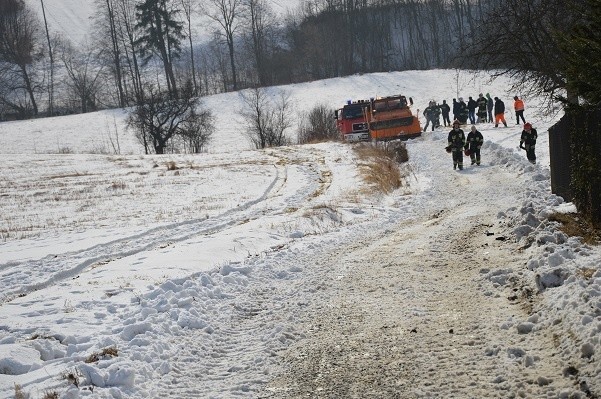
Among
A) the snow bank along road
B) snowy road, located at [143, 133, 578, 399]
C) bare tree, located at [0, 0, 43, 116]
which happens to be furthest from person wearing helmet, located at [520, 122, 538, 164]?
bare tree, located at [0, 0, 43, 116]

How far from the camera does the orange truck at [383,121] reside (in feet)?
104

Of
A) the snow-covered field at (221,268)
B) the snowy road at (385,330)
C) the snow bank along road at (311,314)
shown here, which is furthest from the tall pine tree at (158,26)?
the snowy road at (385,330)

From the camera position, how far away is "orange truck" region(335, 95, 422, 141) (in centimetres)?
3180

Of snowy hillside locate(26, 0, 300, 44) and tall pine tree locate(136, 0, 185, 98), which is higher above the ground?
snowy hillside locate(26, 0, 300, 44)

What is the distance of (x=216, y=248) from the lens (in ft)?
37.0

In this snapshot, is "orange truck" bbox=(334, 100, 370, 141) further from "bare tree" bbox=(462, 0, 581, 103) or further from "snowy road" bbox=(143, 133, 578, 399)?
"snowy road" bbox=(143, 133, 578, 399)

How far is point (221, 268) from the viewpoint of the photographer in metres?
9.55

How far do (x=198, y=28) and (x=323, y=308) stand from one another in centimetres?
9033

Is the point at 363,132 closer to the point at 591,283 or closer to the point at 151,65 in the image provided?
the point at 591,283

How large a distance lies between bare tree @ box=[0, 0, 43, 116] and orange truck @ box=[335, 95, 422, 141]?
152 ft

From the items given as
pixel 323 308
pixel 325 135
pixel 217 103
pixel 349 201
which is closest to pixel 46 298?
pixel 323 308

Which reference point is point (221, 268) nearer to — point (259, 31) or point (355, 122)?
point (355, 122)

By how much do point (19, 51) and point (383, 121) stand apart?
180ft

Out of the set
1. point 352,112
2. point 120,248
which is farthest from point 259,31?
point 120,248
